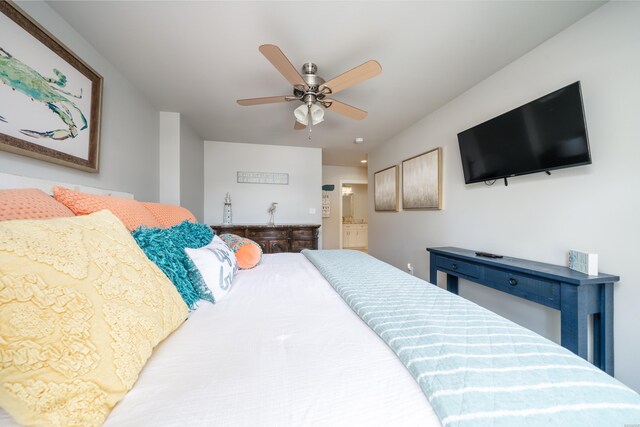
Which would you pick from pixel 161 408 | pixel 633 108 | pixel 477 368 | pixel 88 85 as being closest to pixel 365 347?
pixel 477 368

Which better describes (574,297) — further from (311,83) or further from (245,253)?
(311,83)

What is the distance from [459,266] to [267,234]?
2591 millimetres

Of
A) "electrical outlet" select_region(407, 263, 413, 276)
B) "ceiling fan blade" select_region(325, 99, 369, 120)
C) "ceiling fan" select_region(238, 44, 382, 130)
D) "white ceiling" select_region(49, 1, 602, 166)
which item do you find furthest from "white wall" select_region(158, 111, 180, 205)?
"electrical outlet" select_region(407, 263, 413, 276)

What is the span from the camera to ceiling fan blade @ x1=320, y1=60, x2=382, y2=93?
4.82ft

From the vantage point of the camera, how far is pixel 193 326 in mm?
761

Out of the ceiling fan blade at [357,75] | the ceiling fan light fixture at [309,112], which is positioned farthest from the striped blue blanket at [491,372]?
the ceiling fan light fixture at [309,112]

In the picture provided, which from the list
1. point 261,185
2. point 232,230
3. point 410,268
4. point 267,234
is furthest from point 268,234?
point 410,268

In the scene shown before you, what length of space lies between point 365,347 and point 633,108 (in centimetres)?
204

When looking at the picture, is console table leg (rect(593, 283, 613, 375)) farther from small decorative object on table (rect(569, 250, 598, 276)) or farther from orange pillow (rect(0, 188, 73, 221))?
orange pillow (rect(0, 188, 73, 221))

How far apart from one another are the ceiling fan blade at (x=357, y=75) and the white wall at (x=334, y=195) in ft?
13.1

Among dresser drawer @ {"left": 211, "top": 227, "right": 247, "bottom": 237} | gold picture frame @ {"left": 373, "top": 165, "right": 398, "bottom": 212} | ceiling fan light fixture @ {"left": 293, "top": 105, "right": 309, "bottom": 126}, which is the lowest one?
dresser drawer @ {"left": 211, "top": 227, "right": 247, "bottom": 237}

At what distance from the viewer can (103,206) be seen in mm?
1003

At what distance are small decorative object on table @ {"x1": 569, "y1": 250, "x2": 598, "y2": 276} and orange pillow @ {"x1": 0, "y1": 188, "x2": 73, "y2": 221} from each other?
263 cm

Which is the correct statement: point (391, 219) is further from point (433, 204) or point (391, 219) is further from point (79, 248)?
point (79, 248)
